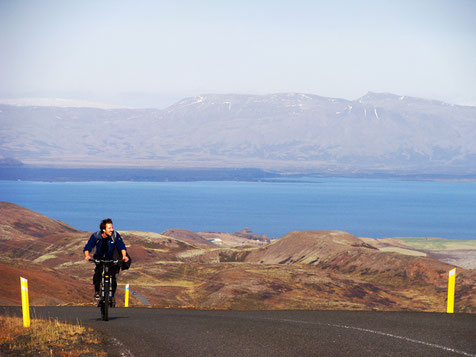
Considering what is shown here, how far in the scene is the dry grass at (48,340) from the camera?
11266 mm

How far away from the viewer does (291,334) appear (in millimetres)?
12969

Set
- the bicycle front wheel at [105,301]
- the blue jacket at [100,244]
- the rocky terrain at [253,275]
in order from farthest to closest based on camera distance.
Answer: the rocky terrain at [253,275] → the bicycle front wheel at [105,301] → the blue jacket at [100,244]

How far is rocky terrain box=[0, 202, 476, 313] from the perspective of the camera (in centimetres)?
5594

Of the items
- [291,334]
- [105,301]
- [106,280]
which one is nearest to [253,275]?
[105,301]

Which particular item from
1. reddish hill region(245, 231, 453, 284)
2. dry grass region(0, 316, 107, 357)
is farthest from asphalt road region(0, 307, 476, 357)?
reddish hill region(245, 231, 453, 284)

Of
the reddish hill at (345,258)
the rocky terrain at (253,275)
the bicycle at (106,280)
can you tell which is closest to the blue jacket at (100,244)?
the bicycle at (106,280)

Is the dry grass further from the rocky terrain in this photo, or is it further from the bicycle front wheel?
the rocky terrain

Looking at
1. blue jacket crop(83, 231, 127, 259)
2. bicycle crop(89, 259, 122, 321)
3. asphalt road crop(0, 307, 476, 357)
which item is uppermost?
blue jacket crop(83, 231, 127, 259)

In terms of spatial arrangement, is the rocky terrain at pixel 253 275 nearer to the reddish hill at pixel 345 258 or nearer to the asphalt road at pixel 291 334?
the reddish hill at pixel 345 258

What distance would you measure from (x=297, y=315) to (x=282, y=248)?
276 feet

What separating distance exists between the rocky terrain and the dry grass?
1007 inches

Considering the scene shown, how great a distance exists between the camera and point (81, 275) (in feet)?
243

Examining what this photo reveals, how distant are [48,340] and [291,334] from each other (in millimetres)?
4367

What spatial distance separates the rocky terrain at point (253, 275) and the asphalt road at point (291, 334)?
24.3 m
